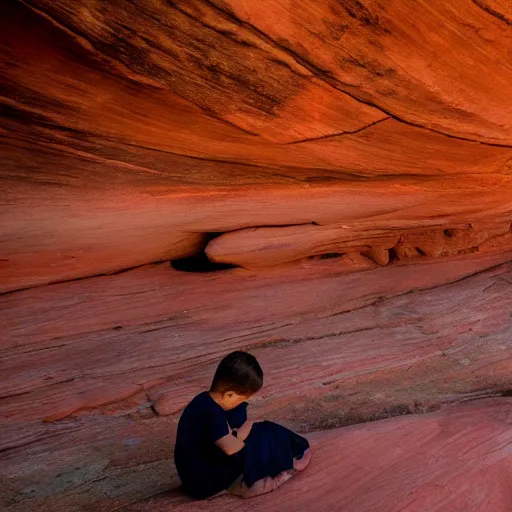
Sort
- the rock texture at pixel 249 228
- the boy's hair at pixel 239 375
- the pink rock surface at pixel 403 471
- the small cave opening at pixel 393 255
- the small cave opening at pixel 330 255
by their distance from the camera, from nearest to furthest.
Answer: the boy's hair at pixel 239 375 < the pink rock surface at pixel 403 471 < the rock texture at pixel 249 228 < the small cave opening at pixel 330 255 < the small cave opening at pixel 393 255

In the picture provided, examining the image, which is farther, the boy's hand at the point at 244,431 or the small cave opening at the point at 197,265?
the small cave opening at the point at 197,265

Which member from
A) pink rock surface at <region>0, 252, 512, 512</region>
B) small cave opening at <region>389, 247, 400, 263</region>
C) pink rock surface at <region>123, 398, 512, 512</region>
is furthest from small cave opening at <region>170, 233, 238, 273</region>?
pink rock surface at <region>123, 398, 512, 512</region>

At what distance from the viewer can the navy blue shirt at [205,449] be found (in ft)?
10.7

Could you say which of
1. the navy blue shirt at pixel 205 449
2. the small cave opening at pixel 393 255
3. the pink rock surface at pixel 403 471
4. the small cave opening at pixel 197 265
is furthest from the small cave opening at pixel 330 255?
the navy blue shirt at pixel 205 449

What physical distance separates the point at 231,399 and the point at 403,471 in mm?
1378

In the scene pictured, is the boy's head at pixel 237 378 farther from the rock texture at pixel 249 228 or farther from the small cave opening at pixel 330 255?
the small cave opening at pixel 330 255

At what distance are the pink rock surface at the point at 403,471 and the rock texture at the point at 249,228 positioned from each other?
2cm

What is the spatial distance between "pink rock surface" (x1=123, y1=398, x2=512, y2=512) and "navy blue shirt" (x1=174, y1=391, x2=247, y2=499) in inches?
4.5

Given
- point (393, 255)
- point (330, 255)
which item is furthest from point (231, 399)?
point (393, 255)

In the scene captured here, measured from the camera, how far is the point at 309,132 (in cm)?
554

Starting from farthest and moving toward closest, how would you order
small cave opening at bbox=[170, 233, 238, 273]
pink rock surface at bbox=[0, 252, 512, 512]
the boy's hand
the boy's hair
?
small cave opening at bbox=[170, 233, 238, 273]
pink rock surface at bbox=[0, 252, 512, 512]
the boy's hand
the boy's hair

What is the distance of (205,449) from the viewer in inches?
132

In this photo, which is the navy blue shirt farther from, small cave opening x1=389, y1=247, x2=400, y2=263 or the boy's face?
small cave opening x1=389, y1=247, x2=400, y2=263

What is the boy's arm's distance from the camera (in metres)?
3.27
